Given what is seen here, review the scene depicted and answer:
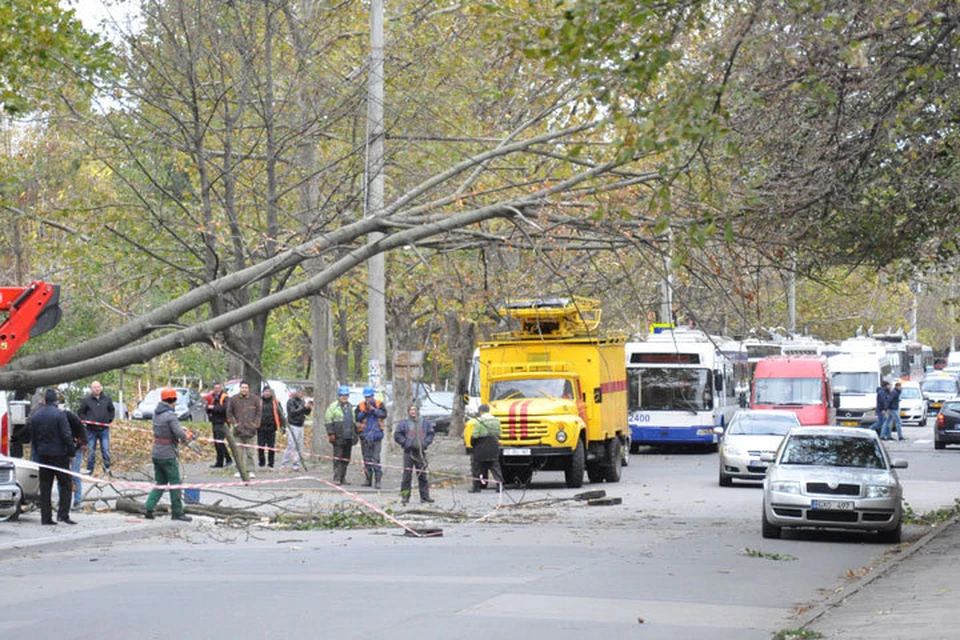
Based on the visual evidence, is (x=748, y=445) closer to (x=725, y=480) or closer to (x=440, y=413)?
(x=725, y=480)

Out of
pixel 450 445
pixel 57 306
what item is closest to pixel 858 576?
pixel 57 306

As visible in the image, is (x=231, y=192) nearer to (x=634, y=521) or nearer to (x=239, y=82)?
(x=239, y=82)

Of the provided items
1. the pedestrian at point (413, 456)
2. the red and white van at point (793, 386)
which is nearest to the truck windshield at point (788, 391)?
the red and white van at point (793, 386)

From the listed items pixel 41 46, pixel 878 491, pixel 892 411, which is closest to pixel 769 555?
pixel 878 491

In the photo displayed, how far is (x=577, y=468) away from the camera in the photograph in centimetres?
2831

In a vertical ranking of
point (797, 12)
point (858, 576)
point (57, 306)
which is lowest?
point (858, 576)

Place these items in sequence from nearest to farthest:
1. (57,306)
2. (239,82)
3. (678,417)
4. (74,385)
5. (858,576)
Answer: (57,306)
(858,576)
(239,82)
(74,385)
(678,417)

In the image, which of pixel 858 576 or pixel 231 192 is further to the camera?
pixel 231 192

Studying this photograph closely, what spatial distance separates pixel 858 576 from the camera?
14.9 m

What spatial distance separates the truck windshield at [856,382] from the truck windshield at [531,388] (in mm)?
29810

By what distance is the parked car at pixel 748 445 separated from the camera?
91.0 feet

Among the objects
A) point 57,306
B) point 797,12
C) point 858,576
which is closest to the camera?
point 57,306

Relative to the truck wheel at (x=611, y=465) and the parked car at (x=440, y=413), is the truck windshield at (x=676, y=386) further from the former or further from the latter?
the truck wheel at (x=611, y=465)

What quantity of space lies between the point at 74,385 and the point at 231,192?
16073mm
